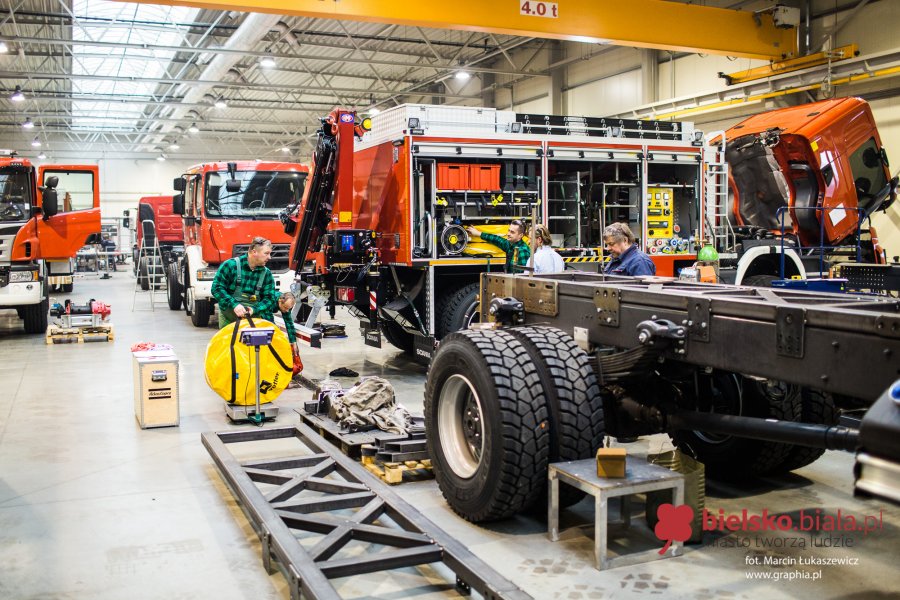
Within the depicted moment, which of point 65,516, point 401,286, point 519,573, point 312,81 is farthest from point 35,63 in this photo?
point 519,573

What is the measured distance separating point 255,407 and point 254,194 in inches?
291

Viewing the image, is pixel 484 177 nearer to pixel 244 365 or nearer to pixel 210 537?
pixel 244 365

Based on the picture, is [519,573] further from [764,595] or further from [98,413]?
[98,413]

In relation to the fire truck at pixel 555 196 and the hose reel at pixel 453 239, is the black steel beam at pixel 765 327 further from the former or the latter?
the fire truck at pixel 555 196

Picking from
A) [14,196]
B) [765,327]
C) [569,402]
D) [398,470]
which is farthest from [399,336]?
[765,327]

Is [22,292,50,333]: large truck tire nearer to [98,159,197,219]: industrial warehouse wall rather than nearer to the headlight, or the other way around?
the headlight

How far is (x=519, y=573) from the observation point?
3969 mm

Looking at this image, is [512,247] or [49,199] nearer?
[512,247]

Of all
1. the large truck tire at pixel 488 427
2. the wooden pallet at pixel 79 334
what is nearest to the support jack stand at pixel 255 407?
the large truck tire at pixel 488 427

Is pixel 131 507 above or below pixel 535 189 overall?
below

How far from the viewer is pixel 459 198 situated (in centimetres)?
934

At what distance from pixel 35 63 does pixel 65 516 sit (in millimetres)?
25752

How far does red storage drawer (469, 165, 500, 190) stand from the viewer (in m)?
9.28

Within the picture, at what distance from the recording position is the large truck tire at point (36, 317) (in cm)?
1373
